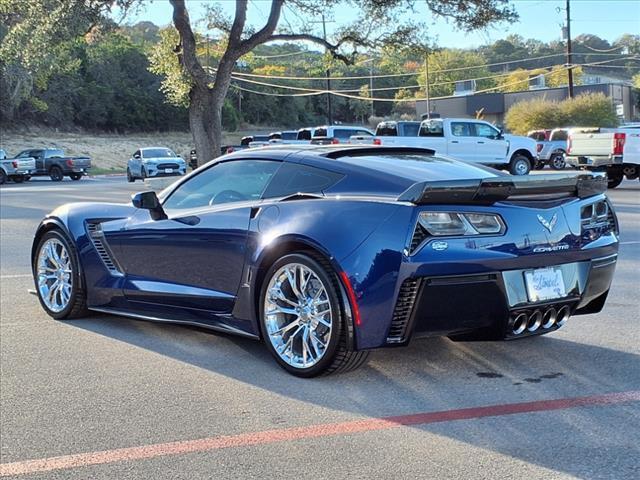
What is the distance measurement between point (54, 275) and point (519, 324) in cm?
401

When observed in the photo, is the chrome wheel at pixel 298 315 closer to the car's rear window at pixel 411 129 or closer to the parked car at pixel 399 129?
the parked car at pixel 399 129

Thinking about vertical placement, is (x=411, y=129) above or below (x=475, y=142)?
above

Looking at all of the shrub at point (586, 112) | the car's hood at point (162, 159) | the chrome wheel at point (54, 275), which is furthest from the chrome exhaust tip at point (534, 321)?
the shrub at point (586, 112)

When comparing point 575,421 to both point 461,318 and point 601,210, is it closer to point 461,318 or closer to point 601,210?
point 461,318

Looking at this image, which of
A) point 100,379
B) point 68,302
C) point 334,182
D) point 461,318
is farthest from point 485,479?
point 68,302

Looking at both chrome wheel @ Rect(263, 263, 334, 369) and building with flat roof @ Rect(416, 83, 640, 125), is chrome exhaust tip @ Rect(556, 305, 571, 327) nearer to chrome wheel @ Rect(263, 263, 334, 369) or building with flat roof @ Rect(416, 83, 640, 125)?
chrome wheel @ Rect(263, 263, 334, 369)

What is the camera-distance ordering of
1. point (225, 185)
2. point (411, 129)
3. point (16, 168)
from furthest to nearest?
point (16, 168), point (411, 129), point (225, 185)

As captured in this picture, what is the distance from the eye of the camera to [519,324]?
4539 millimetres

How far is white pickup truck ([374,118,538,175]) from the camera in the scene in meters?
25.9

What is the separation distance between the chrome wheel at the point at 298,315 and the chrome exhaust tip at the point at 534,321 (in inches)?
46.6

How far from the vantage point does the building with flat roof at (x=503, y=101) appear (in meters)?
65.2

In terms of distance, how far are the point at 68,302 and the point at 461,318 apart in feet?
11.6

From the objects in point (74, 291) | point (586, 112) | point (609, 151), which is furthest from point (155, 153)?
point (74, 291)

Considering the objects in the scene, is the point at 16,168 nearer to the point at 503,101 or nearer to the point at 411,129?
the point at 411,129
